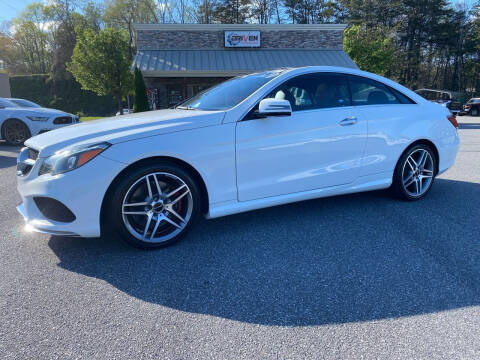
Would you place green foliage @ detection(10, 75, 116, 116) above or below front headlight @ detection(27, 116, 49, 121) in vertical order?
above

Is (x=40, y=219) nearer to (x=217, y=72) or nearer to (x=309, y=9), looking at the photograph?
(x=217, y=72)

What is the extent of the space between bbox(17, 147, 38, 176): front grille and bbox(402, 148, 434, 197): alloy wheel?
3.84 meters

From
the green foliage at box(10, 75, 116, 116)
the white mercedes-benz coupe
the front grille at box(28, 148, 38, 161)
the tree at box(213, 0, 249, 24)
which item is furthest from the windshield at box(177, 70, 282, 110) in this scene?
the tree at box(213, 0, 249, 24)

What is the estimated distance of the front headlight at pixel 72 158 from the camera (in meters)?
2.55

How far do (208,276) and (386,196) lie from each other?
9.27 ft

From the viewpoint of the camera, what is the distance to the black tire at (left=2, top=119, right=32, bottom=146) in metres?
9.55

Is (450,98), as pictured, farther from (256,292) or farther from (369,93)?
(256,292)

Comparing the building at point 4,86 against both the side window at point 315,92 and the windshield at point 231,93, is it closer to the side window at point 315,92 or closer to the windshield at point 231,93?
the windshield at point 231,93

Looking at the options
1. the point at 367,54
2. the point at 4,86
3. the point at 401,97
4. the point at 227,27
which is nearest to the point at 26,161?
the point at 401,97

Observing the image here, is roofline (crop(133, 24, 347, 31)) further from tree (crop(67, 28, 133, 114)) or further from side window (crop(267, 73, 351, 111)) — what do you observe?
side window (crop(267, 73, 351, 111))

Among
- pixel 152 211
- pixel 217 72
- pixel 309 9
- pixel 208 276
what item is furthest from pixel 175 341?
pixel 309 9

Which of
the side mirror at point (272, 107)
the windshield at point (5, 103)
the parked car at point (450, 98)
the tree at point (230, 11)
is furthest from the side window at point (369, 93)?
the tree at point (230, 11)

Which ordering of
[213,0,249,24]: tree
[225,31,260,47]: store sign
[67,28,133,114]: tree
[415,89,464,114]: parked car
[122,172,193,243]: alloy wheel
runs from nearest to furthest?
[122,172,193,243]: alloy wheel → [225,31,260,47]: store sign → [67,28,133,114]: tree → [415,89,464,114]: parked car → [213,0,249,24]: tree

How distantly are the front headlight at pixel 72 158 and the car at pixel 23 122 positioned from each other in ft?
27.0
